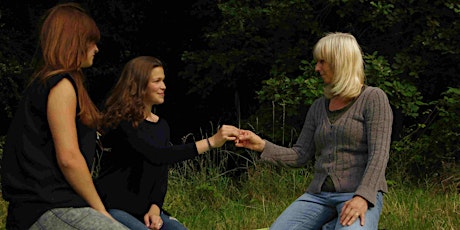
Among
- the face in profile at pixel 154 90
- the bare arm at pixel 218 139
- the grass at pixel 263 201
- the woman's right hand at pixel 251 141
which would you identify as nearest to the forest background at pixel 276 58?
the grass at pixel 263 201

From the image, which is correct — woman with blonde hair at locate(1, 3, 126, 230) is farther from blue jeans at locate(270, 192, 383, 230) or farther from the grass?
the grass

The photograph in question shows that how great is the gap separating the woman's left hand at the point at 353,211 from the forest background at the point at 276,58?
2494 mm

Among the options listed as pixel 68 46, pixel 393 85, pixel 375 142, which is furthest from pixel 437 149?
pixel 68 46

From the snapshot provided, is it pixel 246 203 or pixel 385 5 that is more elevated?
pixel 385 5

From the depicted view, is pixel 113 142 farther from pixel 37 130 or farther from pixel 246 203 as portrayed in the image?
pixel 246 203

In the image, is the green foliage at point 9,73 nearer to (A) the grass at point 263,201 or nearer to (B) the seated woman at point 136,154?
(A) the grass at point 263,201

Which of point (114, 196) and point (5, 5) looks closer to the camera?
point (114, 196)

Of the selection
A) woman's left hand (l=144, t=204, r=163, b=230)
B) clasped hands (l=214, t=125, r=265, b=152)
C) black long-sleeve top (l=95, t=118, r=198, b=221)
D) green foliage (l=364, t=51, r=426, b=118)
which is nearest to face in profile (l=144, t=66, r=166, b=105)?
black long-sleeve top (l=95, t=118, r=198, b=221)

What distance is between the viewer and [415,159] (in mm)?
8289

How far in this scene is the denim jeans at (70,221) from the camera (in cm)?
280

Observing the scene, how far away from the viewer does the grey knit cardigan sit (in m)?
3.76

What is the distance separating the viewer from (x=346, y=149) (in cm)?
389

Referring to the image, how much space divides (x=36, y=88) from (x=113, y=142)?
1084 millimetres

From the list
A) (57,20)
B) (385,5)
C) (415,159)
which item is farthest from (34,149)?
(385,5)
